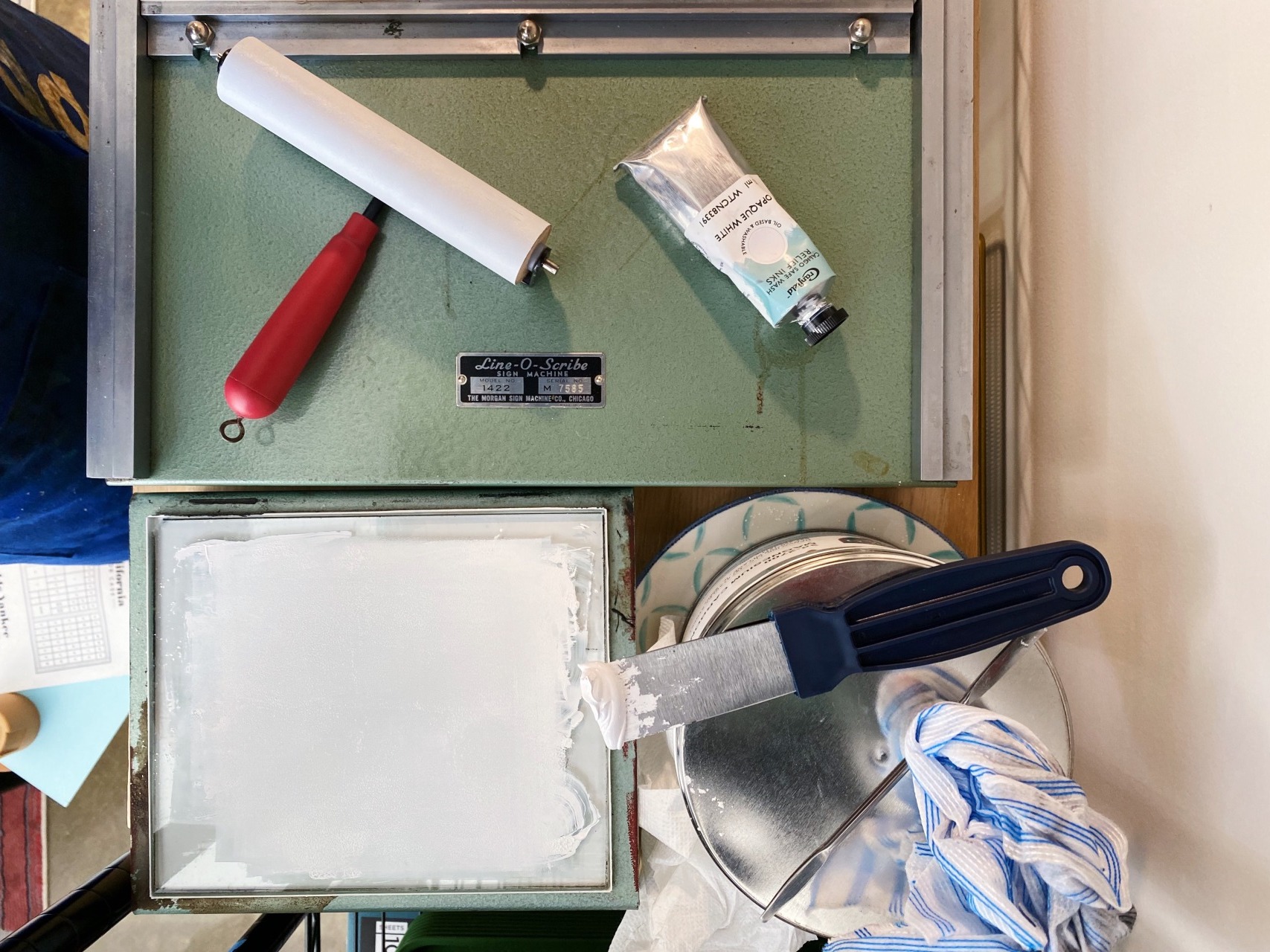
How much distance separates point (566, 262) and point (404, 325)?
0.14m

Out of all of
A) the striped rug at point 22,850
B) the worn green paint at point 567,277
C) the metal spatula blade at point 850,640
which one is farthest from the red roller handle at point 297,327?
the striped rug at point 22,850

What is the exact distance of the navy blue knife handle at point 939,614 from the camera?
0.48 meters

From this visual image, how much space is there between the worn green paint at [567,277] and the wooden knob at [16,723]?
0.61 metres

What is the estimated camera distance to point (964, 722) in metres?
0.49

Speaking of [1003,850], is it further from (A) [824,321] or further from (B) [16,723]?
(B) [16,723]

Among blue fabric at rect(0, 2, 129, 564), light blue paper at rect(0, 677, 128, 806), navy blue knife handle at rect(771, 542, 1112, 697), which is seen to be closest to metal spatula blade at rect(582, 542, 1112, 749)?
navy blue knife handle at rect(771, 542, 1112, 697)

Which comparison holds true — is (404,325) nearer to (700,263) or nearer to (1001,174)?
(700,263)

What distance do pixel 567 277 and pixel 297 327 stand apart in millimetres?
203

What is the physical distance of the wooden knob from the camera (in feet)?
3.08

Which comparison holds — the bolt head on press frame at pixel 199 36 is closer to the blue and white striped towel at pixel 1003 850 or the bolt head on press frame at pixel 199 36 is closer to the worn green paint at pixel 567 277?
the worn green paint at pixel 567 277

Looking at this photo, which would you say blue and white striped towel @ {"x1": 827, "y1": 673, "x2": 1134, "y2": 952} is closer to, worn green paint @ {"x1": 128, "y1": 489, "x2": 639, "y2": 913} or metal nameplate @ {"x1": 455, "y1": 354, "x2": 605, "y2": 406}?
worn green paint @ {"x1": 128, "y1": 489, "x2": 639, "y2": 913}

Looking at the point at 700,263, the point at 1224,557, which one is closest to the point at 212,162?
the point at 700,263

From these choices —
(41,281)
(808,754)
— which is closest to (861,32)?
(808,754)

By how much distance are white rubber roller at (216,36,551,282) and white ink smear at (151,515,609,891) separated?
0.76ft
